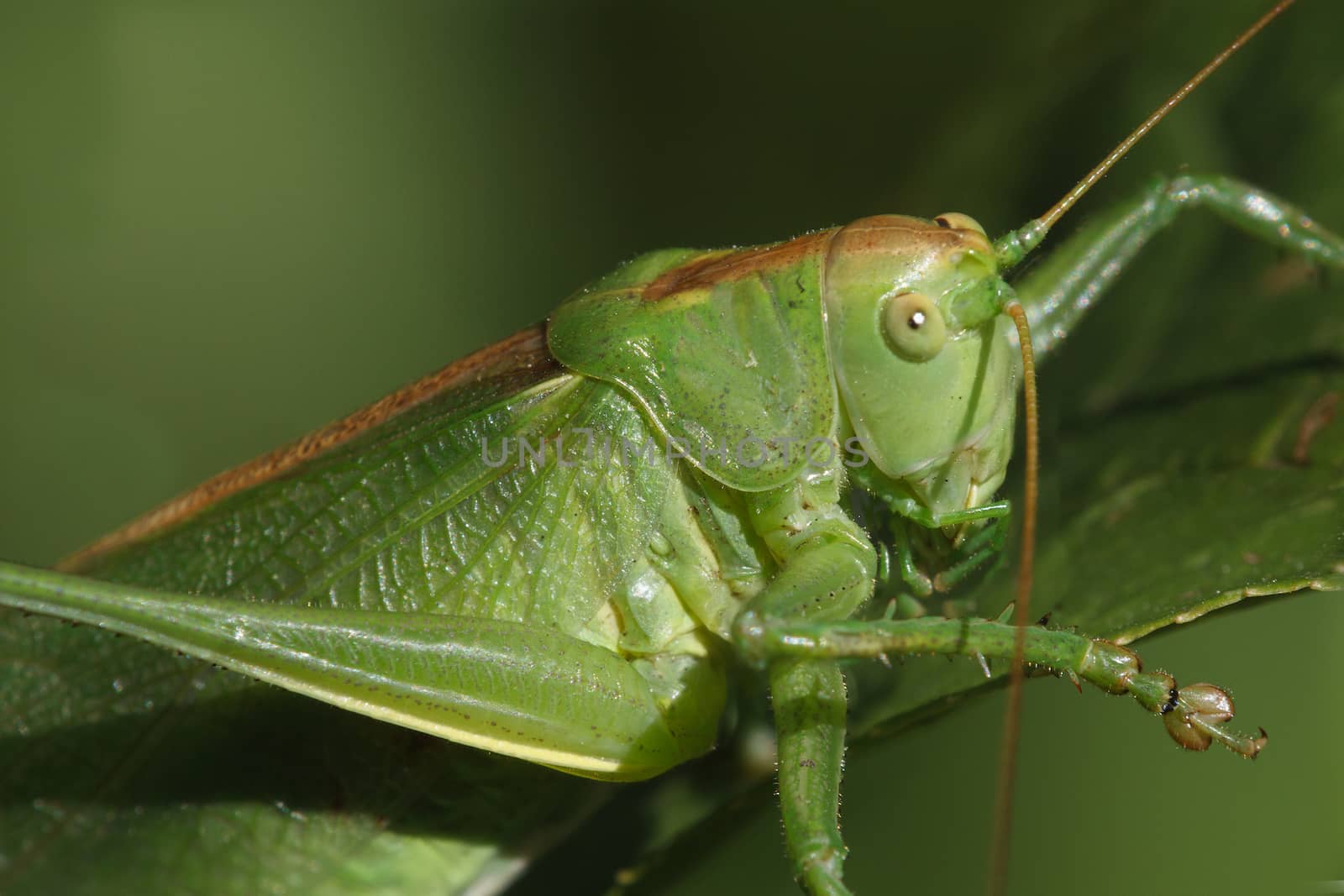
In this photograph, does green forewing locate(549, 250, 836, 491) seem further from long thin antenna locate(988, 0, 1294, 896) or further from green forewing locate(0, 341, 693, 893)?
long thin antenna locate(988, 0, 1294, 896)

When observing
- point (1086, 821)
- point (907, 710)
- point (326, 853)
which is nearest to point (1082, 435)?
point (1086, 821)

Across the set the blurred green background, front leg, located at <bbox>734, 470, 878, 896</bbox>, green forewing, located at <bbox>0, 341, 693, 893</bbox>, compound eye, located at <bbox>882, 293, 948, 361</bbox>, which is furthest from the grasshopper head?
the blurred green background

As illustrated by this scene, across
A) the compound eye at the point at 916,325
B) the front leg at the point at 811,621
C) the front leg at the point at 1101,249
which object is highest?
the compound eye at the point at 916,325

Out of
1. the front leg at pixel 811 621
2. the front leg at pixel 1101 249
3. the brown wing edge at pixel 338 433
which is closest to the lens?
the front leg at pixel 811 621

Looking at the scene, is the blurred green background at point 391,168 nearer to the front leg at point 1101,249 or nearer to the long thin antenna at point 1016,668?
the front leg at point 1101,249

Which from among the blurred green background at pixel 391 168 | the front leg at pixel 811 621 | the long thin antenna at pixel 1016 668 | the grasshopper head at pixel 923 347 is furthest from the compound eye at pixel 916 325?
the blurred green background at pixel 391 168

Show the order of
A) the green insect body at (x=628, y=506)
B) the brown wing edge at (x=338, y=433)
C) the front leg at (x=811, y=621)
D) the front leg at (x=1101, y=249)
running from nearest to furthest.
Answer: the front leg at (x=811, y=621) < the green insect body at (x=628, y=506) < the brown wing edge at (x=338, y=433) < the front leg at (x=1101, y=249)
